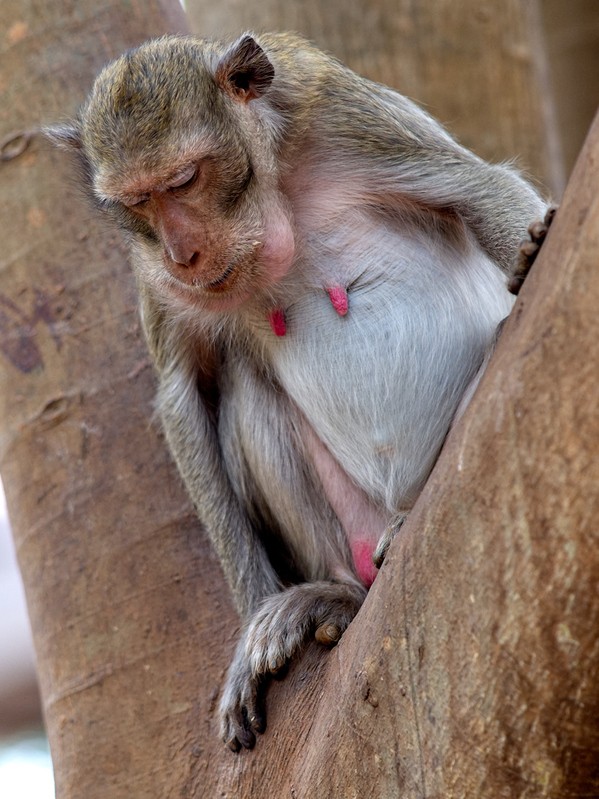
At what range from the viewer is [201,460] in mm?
4223

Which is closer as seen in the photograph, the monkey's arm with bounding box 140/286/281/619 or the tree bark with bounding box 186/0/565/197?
the monkey's arm with bounding box 140/286/281/619

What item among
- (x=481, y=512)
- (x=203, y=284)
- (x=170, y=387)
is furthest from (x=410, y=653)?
(x=170, y=387)

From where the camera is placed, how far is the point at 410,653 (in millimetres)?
2551

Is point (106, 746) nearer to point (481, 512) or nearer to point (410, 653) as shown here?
point (410, 653)

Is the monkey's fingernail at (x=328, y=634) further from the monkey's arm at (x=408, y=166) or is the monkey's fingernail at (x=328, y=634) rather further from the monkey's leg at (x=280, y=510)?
the monkey's arm at (x=408, y=166)

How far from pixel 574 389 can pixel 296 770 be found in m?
1.51

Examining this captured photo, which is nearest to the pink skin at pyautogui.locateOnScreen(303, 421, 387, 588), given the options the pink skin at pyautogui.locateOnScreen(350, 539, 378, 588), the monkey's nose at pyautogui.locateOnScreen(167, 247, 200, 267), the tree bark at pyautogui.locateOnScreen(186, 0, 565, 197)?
the pink skin at pyautogui.locateOnScreen(350, 539, 378, 588)

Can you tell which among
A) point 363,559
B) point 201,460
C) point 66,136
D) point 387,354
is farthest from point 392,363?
point 66,136

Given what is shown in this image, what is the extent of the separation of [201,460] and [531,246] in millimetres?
1917

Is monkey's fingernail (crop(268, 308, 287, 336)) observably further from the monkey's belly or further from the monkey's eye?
the monkey's eye

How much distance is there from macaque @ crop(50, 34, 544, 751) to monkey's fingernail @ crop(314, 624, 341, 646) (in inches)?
5.2

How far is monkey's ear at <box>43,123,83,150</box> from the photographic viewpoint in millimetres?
4039

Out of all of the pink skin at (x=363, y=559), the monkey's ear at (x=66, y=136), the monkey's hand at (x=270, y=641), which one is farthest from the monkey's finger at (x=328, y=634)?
the monkey's ear at (x=66, y=136)

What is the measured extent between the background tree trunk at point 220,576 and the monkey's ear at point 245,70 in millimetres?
945
